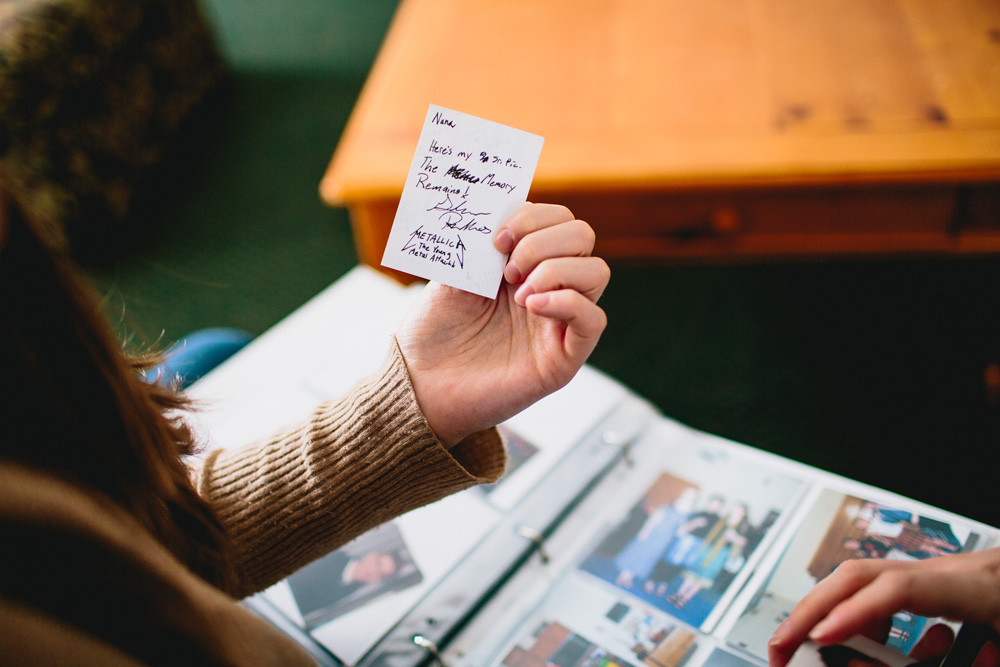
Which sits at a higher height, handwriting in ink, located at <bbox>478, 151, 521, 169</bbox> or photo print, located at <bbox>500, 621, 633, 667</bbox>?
handwriting in ink, located at <bbox>478, 151, 521, 169</bbox>

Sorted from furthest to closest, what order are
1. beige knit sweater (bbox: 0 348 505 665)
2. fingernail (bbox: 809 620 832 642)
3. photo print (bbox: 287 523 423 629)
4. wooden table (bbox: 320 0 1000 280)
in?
wooden table (bbox: 320 0 1000 280), photo print (bbox: 287 523 423 629), fingernail (bbox: 809 620 832 642), beige knit sweater (bbox: 0 348 505 665)

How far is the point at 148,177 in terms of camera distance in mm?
2057

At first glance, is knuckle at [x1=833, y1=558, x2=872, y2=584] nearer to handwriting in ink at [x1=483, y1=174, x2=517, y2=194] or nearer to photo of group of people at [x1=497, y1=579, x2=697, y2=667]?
photo of group of people at [x1=497, y1=579, x2=697, y2=667]

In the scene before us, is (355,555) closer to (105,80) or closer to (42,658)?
(42,658)

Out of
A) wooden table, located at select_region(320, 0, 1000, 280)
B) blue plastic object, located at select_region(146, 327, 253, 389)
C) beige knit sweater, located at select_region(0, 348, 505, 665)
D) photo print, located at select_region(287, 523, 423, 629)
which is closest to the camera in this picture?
beige knit sweater, located at select_region(0, 348, 505, 665)

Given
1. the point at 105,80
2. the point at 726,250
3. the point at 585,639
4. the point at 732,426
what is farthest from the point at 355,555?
the point at 105,80

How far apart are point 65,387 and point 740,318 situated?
139 cm

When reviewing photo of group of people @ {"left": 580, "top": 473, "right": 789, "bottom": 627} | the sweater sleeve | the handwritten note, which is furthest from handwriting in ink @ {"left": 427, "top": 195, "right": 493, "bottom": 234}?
photo of group of people @ {"left": 580, "top": 473, "right": 789, "bottom": 627}

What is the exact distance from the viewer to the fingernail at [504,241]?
0.55 m

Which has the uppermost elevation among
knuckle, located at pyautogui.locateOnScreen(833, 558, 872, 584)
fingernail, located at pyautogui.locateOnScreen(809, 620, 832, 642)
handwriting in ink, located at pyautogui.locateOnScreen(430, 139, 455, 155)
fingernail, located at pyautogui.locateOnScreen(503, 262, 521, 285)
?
handwriting in ink, located at pyautogui.locateOnScreen(430, 139, 455, 155)

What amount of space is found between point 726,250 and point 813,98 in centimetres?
33

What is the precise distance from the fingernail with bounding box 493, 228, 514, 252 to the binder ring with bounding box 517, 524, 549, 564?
1.10 feet

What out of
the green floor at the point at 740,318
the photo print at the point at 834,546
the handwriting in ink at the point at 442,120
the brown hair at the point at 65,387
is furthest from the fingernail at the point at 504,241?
the green floor at the point at 740,318

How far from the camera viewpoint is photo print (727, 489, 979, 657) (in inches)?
23.6
